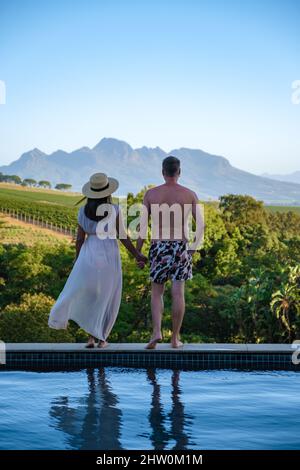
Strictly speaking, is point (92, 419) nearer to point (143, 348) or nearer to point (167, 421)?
point (167, 421)

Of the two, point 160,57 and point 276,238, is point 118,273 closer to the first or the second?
point 276,238

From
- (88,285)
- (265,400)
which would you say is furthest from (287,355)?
(88,285)

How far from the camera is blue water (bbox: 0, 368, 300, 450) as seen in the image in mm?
3580

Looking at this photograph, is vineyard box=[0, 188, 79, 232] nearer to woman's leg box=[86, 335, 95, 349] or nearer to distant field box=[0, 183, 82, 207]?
distant field box=[0, 183, 82, 207]

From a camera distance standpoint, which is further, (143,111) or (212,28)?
(143,111)

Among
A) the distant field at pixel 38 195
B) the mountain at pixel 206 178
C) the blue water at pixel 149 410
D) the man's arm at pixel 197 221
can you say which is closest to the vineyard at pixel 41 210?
the distant field at pixel 38 195

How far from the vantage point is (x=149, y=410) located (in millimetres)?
4191

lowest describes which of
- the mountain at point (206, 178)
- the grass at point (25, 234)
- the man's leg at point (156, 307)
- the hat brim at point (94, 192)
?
the man's leg at point (156, 307)

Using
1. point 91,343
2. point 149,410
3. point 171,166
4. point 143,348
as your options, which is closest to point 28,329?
point 91,343

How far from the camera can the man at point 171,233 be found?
539 cm

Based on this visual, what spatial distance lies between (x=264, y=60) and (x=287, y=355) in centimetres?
6004

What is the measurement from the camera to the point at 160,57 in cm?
5431

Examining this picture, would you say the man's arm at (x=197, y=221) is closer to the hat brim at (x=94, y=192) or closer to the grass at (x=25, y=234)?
the hat brim at (x=94, y=192)

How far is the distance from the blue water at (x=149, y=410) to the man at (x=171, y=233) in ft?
1.81
